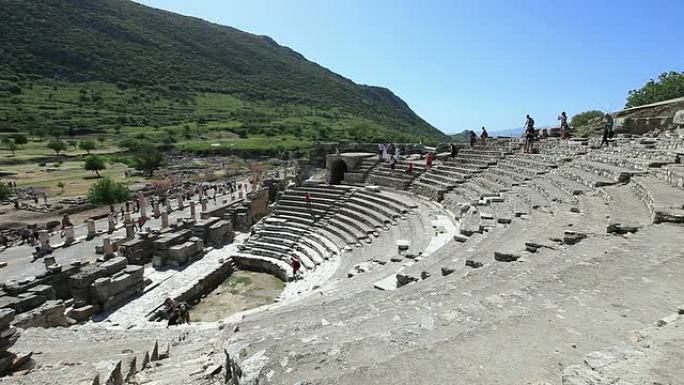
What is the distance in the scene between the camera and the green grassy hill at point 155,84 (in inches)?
3255

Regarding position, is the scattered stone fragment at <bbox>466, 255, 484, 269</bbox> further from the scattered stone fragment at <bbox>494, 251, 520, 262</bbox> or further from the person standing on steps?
the person standing on steps

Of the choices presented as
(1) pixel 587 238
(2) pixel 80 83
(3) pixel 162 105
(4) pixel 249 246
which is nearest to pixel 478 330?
(1) pixel 587 238

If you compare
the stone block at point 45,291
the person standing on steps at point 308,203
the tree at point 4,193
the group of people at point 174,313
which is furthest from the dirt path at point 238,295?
the tree at point 4,193

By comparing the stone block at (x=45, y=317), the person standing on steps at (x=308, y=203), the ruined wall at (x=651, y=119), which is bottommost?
the stone block at (x=45, y=317)

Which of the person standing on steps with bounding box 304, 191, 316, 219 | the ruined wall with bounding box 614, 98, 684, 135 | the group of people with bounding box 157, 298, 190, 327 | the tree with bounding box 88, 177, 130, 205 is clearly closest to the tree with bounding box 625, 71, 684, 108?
the ruined wall with bounding box 614, 98, 684, 135

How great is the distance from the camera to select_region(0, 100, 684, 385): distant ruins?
369 cm

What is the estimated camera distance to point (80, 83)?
103m

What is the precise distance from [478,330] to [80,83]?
125 m

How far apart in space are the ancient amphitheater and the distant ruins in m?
0.03

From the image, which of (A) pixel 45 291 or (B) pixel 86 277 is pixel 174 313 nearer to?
(B) pixel 86 277

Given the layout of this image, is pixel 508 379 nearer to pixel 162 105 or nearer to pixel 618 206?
pixel 618 206

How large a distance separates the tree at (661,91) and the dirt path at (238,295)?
3713 cm

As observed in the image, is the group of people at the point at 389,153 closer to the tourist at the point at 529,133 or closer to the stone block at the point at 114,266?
the tourist at the point at 529,133

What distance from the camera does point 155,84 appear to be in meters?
116
